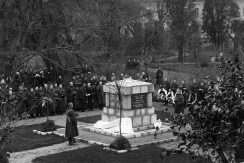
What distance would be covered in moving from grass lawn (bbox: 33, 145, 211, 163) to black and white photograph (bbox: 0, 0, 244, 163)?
0.11 ft

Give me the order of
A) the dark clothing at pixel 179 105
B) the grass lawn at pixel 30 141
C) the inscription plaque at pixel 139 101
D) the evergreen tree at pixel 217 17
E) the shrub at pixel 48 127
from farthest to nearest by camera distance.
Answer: the evergreen tree at pixel 217 17
the shrub at pixel 48 127
the inscription plaque at pixel 139 101
the grass lawn at pixel 30 141
the dark clothing at pixel 179 105

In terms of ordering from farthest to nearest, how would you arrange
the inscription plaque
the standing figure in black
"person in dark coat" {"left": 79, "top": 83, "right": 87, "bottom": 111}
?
the standing figure in black, "person in dark coat" {"left": 79, "top": 83, "right": 87, "bottom": 111}, the inscription plaque

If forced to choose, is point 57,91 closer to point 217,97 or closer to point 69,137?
point 69,137

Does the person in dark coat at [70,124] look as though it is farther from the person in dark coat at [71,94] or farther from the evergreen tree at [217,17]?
the evergreen tree at [217,17]

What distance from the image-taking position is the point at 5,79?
2591 centimetres

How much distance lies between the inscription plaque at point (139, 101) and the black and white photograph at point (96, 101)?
44 mm

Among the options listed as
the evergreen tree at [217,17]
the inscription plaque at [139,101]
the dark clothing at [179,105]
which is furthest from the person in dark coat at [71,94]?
the evergreen tree at [217,17]

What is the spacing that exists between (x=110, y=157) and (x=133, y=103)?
4521 millimetres

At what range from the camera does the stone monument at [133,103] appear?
71.7 ft

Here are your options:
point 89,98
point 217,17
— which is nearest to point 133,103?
point 89,98

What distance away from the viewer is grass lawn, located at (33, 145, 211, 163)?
17.3 meters

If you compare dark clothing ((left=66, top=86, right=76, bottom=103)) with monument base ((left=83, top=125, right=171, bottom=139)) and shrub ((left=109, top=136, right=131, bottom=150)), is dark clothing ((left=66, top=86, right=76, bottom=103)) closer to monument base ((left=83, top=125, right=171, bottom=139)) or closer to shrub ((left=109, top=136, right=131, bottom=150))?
monument base ((left=83, top=125, right=171, bottom=139))

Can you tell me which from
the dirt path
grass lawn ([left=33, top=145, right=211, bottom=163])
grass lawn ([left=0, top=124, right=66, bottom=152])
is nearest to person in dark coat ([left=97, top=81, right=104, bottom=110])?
grass lawn ([left=0, top=124, right=66, bottom=152])

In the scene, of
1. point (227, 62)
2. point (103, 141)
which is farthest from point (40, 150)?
point (227, 62)
